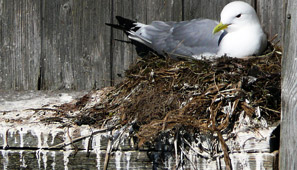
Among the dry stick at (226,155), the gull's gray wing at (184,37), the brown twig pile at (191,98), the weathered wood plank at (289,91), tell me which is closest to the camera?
the weathered wood plank at (289,91)

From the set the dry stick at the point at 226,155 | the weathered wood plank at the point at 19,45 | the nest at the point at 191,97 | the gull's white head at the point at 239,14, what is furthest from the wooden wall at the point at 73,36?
the dry stick at the point at 226,155

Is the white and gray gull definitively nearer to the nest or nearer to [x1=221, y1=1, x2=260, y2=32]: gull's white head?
[x1=221, y1=1, x2=260, y2=32]: gull's white head

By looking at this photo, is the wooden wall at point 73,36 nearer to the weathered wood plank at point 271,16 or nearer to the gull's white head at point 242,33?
the weathered wood plank at point 271,16

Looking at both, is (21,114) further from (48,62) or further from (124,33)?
(124,33)

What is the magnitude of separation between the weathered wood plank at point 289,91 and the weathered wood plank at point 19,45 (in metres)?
1.54

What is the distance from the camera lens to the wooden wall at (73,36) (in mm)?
2756

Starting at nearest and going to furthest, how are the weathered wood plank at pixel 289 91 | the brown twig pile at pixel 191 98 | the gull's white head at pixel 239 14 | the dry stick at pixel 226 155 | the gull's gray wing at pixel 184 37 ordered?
the weathered wood plank at pixel 289 91 < the dry stick at pixel 226 155 < the brown twig pile at pixel 191 98 < the gull's white head at pixel 239 14 < the gull's gray wing at pixel 184 37

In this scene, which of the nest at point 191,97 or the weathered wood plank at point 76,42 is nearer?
the nest at point 191,97

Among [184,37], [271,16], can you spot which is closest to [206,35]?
[184,37]

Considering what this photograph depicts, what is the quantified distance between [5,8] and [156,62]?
907 mm

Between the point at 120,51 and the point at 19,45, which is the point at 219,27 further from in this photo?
the point at 19,45

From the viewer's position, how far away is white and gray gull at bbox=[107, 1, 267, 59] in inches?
103

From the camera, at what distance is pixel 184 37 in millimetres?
2834

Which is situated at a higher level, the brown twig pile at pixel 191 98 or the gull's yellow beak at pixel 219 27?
the gull's yellow beak at pixel 219 27
